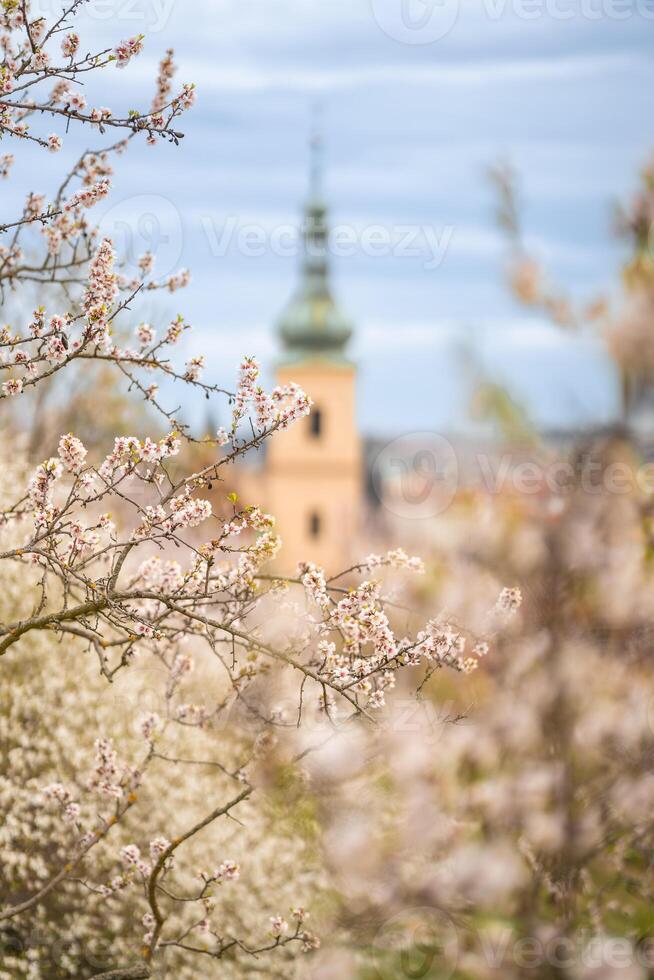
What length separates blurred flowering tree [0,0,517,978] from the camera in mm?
4199

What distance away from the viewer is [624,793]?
778 centimetres

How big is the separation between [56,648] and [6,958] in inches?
89.3

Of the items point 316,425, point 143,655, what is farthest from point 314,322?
point 143,655

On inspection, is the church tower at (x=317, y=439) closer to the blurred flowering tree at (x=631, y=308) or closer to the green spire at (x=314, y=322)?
the green spire at (x=314, y=322)

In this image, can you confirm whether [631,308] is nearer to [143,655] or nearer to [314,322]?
[143,655]

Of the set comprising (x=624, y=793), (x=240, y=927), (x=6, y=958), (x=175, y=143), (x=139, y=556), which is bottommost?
(x=6, y=958)

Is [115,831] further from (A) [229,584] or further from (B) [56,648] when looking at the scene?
(A) [229,584]

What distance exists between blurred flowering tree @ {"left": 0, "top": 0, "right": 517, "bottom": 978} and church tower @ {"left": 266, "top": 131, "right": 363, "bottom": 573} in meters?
45.6

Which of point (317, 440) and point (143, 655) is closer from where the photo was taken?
point (143, 655)

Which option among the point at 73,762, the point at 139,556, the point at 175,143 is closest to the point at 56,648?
the point at 73,762

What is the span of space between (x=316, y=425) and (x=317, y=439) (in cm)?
77

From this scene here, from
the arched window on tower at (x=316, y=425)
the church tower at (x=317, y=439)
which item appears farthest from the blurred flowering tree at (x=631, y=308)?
the arched window on tower at (x=316, y=425)

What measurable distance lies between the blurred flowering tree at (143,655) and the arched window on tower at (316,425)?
1866 inches

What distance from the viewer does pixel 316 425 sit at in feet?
194
